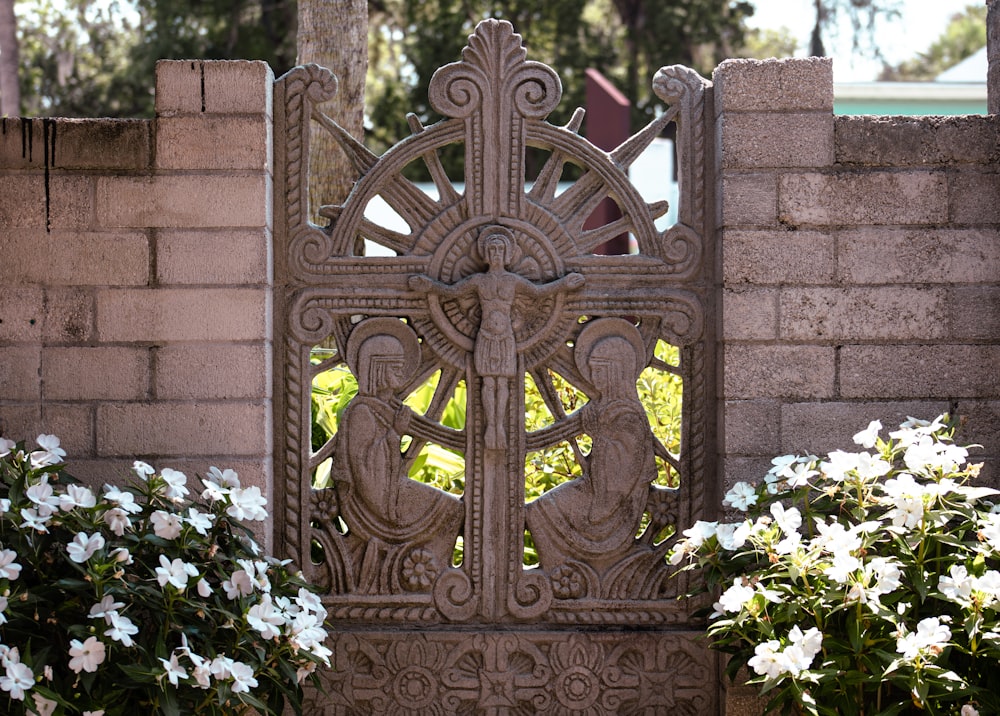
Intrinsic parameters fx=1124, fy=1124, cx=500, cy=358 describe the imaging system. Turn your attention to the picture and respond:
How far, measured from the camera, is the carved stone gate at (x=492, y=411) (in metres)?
4.04

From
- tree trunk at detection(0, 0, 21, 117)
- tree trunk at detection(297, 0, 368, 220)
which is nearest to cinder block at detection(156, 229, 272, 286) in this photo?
tree trunk at detection(297, 0, 368, 220)

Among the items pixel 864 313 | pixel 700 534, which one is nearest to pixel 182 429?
pixel 700 534

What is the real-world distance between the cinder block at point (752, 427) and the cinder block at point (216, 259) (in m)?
1.72

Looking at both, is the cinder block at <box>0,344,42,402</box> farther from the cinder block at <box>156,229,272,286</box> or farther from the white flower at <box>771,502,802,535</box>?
the white flower at <box>771,502,802,535</box>

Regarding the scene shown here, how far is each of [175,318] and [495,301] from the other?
112cm

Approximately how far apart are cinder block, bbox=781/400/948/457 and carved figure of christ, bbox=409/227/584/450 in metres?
0.91

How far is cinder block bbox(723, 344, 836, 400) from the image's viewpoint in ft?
13.1

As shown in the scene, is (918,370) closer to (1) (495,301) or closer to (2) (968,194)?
(2) (968,194)

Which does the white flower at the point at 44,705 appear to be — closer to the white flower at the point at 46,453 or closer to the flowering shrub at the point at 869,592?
the white flower at the point at 46,453

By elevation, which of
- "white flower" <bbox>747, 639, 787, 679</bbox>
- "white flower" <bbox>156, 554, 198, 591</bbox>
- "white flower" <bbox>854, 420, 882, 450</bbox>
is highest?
"white flower" <bbox>854, 420, 882, 450</bbox>

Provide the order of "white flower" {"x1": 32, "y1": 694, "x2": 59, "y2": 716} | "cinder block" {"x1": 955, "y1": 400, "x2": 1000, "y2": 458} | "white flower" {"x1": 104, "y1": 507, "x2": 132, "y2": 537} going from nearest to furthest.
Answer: "white flower" {"x1": 32, "y1": 694, "x2": 59, "y2": 716}, "white flower" {"x1": 104, "y1": 507, "x2": 132, "y2": 537}, "cinder block" {"x1": 955, "y1": 400, "x2": 1000, "y2": 458}

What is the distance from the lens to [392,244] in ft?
13.4

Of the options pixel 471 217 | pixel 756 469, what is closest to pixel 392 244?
pixel 471 217

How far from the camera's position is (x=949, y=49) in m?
32.0
